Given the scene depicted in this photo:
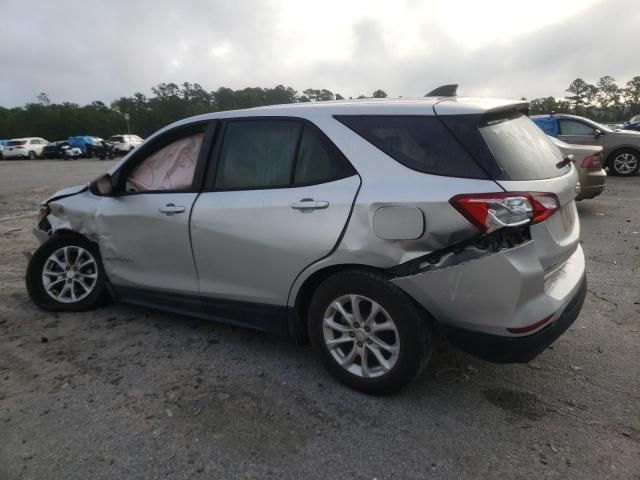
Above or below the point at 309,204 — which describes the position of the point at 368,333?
below

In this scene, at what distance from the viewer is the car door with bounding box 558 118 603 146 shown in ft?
38.3

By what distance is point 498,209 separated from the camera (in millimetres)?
2426

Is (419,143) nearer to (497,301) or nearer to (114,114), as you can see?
(497,301)

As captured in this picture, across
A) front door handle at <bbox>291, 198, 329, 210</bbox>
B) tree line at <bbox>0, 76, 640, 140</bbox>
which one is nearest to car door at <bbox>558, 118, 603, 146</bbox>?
front door handle at <bbox>291, 198, 329, 210</bbox>

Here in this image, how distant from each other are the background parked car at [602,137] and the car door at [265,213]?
32.9 ft

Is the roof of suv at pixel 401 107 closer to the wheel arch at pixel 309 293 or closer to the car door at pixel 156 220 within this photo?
the car door at pixel 156 220

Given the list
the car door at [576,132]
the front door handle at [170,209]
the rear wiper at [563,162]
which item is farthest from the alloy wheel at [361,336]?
the car door at [576,132]

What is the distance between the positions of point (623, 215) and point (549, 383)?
248 inches

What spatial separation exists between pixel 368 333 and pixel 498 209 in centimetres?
99

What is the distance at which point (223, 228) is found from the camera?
322 centimetres

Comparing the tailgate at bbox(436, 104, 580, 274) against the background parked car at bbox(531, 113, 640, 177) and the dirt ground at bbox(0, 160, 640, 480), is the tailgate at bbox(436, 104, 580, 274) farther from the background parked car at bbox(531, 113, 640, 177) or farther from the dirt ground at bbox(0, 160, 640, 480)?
the background parked car at bbox(531, 113, 640, 177)

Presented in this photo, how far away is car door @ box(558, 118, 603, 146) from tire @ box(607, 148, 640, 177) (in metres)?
0.98

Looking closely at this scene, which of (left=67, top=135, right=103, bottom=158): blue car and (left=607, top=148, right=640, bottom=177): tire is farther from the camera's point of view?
(left=67, top=135, right=103, bottom=158): blue car

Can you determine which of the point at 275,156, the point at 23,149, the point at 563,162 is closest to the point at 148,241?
the point at 275,156
